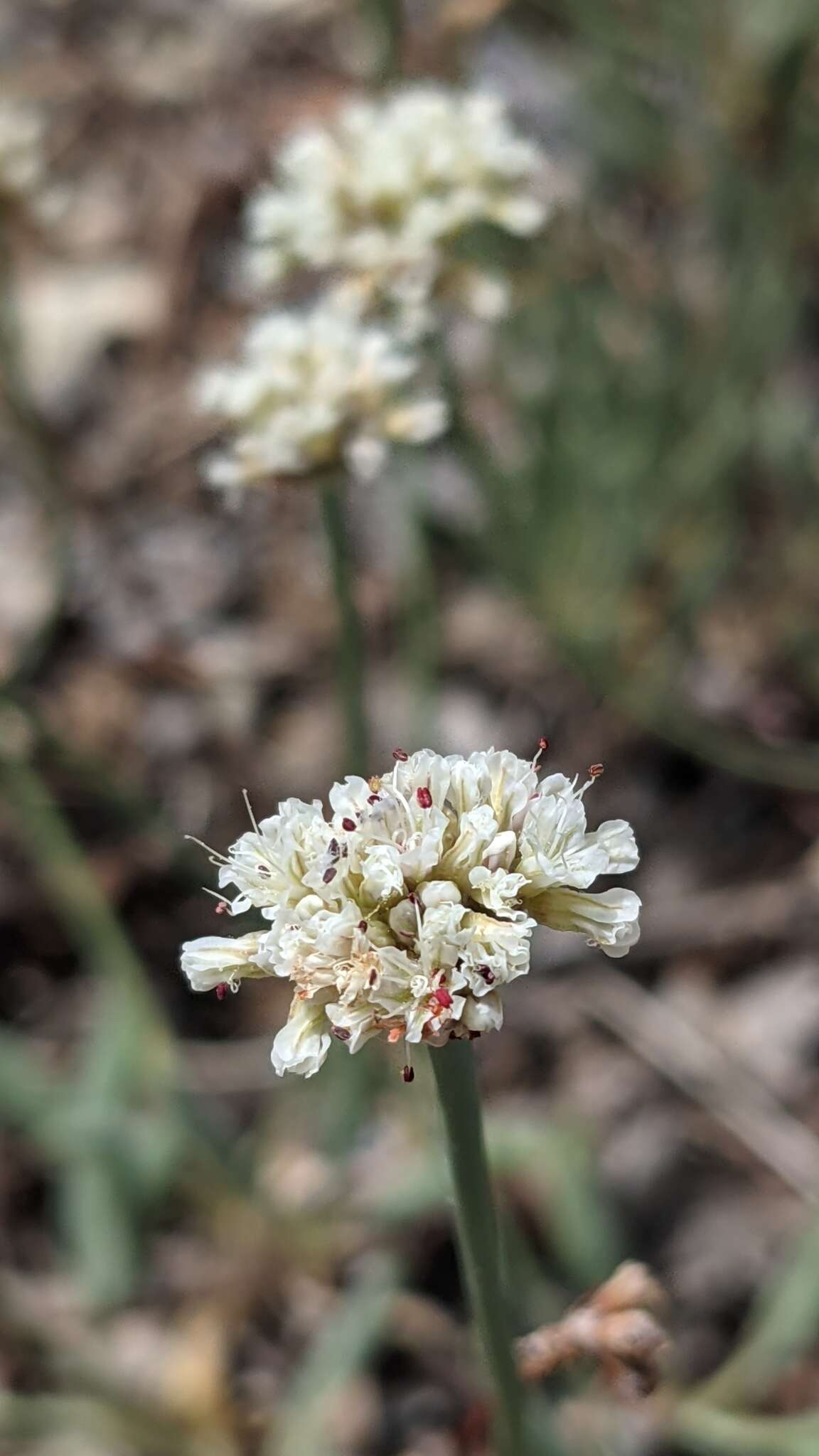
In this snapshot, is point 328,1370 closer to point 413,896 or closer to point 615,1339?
point 615,1339

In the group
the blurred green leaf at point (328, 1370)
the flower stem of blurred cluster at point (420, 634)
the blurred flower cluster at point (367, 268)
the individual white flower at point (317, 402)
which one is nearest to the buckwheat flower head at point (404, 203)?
the blurred flower cluster at point (367, 268)

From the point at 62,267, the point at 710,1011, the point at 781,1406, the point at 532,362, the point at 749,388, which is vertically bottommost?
the point at 781,1406

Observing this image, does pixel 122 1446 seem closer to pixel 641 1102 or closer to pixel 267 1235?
pixel 267 1235

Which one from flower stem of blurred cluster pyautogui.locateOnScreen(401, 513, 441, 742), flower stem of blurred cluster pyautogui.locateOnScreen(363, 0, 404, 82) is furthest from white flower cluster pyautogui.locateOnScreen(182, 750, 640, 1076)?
flower stem of blurred cluster pyautogui.locateOnScreen(363, 0, 404, 82)

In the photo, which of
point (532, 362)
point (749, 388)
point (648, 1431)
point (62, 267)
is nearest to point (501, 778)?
point (648, 1431)

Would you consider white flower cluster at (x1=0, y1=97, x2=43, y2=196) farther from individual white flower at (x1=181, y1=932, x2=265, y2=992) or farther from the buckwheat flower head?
individual white flower at (x1=181, y1=932, x2=265, y2=992)
